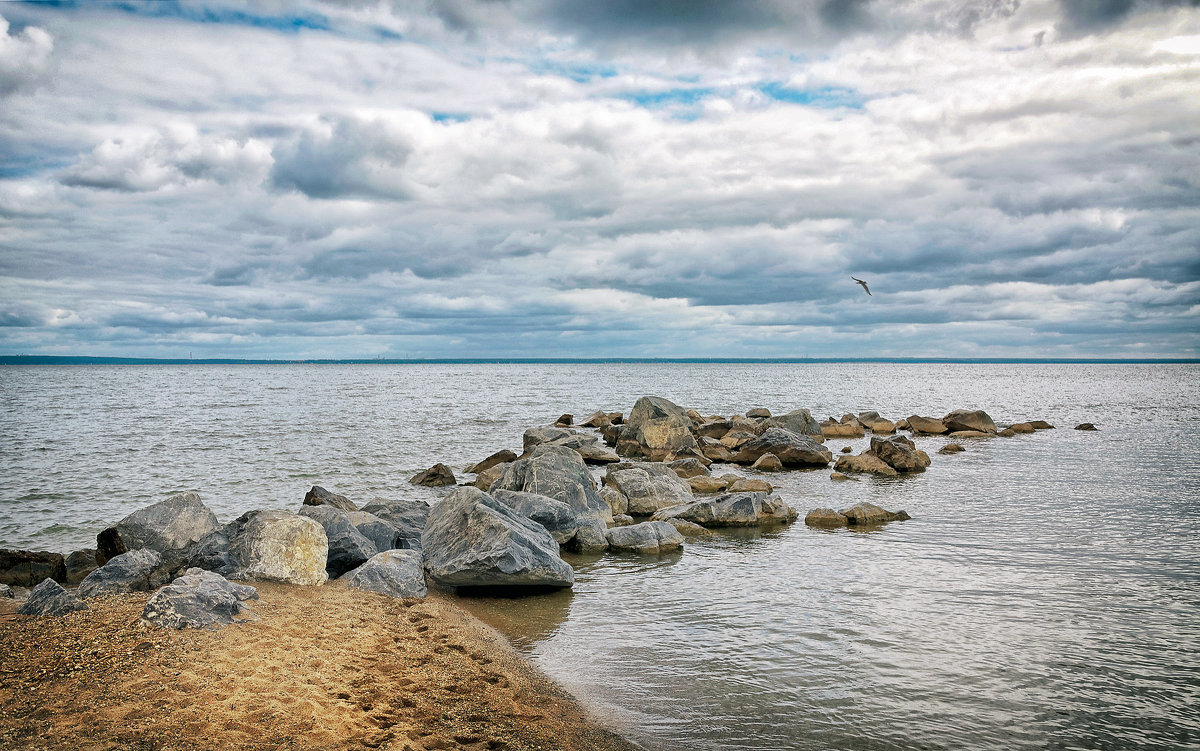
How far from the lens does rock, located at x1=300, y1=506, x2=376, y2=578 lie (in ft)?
37.1

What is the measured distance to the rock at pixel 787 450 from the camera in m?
25.5

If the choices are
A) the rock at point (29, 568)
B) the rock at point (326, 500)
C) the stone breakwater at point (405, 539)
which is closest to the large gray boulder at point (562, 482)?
the stone breakwater at point (405, 539)

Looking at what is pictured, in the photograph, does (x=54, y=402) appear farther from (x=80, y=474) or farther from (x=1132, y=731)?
(x=1132, y=731)

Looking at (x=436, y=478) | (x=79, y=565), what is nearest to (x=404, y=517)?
(x=79, y=565)

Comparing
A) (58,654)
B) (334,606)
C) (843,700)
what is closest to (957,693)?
(843,700)

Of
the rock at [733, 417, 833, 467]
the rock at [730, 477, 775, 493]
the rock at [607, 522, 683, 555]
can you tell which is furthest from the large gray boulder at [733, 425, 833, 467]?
the rock at [607, 522, 683, 555]

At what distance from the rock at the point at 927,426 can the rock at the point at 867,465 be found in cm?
1457

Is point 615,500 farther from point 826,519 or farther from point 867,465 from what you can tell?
point 867,465

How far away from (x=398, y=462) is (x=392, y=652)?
62.9 feet

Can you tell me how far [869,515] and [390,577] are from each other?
10.4 m

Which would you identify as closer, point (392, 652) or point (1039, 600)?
point (392, 652)

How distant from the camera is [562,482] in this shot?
15125mm

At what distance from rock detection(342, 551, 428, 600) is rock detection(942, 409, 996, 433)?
34.0 metres

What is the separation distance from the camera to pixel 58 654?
6.70 metres
